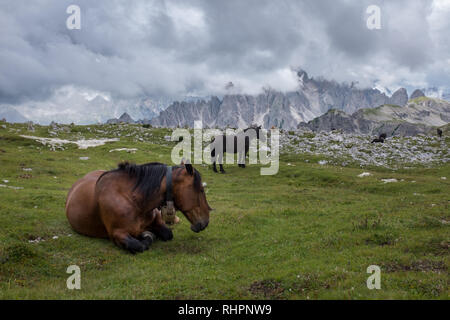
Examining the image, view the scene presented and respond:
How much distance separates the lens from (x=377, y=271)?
702 centimetres

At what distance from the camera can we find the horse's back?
10445 mm

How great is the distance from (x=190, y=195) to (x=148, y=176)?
1.67 metres

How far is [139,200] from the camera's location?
374 inches

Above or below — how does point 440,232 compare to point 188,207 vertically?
below

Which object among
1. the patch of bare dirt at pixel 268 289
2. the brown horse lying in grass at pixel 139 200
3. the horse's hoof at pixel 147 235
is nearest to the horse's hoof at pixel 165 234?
the horse's hoof at pixel 147 235

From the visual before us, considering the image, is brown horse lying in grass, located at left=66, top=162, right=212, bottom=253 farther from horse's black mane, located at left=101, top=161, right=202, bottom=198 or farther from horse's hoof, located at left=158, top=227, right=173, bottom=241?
horse's hoof, located at left=158, top=227, right=173, bottom=241

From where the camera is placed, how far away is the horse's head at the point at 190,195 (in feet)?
30.4

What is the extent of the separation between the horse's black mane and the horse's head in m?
0.07

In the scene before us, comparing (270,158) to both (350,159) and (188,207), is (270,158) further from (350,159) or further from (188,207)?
(188,207)

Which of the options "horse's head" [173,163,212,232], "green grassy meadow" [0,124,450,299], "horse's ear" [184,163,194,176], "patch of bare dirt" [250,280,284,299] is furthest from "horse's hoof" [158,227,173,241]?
"patch of bare dirt" [250,280,284,299]
